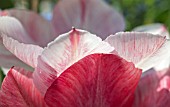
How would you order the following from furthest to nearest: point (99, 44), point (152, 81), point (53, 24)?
point (53, 24) < point (152, 81) < point (99, 44)

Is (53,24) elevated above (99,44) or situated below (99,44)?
above

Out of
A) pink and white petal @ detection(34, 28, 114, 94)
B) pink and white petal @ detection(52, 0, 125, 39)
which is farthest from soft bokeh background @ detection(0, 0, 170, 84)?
pink and white petal @ detection(34, 28, 114, 94)

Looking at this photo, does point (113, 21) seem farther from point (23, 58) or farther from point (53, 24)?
point (23, 58)

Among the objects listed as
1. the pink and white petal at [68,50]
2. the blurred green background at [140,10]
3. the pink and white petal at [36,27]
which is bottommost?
the pink and white petal at [68,50]

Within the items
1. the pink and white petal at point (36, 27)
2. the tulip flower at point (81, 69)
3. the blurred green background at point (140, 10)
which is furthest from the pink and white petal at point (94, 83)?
the blurred green background at point (140, 10)

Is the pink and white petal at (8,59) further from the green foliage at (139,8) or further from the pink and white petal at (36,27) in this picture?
the green foliage at (139,8)

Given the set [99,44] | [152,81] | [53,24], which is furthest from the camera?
[53,24]

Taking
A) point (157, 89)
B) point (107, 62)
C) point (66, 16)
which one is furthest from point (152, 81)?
point (66, 16)

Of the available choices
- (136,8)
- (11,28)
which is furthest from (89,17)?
(136,8)

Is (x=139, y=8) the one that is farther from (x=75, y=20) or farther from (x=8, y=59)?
(x=8, y=59)
